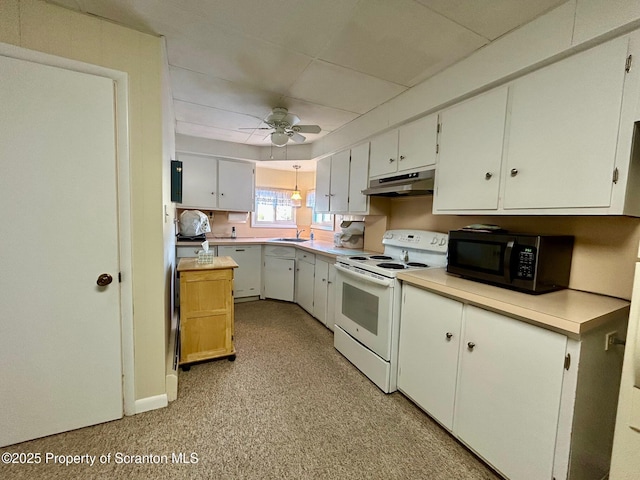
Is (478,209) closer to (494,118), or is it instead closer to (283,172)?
(494,118)

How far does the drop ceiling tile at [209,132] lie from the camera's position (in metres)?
3.52

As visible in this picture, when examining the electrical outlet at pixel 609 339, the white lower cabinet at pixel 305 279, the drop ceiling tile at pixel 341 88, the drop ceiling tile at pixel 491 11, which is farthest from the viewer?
the white lower cabinet at pixel 305 279

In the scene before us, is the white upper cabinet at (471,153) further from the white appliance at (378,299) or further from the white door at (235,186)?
the white door at (235,186)

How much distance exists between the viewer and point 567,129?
1.39 meters

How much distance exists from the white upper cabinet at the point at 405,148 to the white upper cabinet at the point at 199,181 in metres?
2.55

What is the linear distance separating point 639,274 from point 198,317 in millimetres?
2659

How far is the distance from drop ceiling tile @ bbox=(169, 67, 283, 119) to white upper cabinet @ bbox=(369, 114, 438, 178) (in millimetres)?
1105

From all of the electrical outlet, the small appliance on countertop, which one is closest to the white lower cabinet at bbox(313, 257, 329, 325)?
the small appliance on countertop

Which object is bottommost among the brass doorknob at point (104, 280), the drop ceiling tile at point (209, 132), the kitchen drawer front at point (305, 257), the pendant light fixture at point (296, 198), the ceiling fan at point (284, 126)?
the kitchen drawer front at point (305, 257)

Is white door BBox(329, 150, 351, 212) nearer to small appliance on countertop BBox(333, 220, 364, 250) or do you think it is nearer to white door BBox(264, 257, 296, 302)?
small appliance on countertop BBox(333, 220, 364, 250)

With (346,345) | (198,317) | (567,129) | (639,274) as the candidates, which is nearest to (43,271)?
(198,317)

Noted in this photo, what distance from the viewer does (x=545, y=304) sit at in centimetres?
130

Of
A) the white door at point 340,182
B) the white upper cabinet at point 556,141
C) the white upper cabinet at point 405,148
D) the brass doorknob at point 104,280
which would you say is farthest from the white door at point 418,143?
the brass doorknob at point 104,280

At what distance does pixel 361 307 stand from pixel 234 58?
7.15ft
